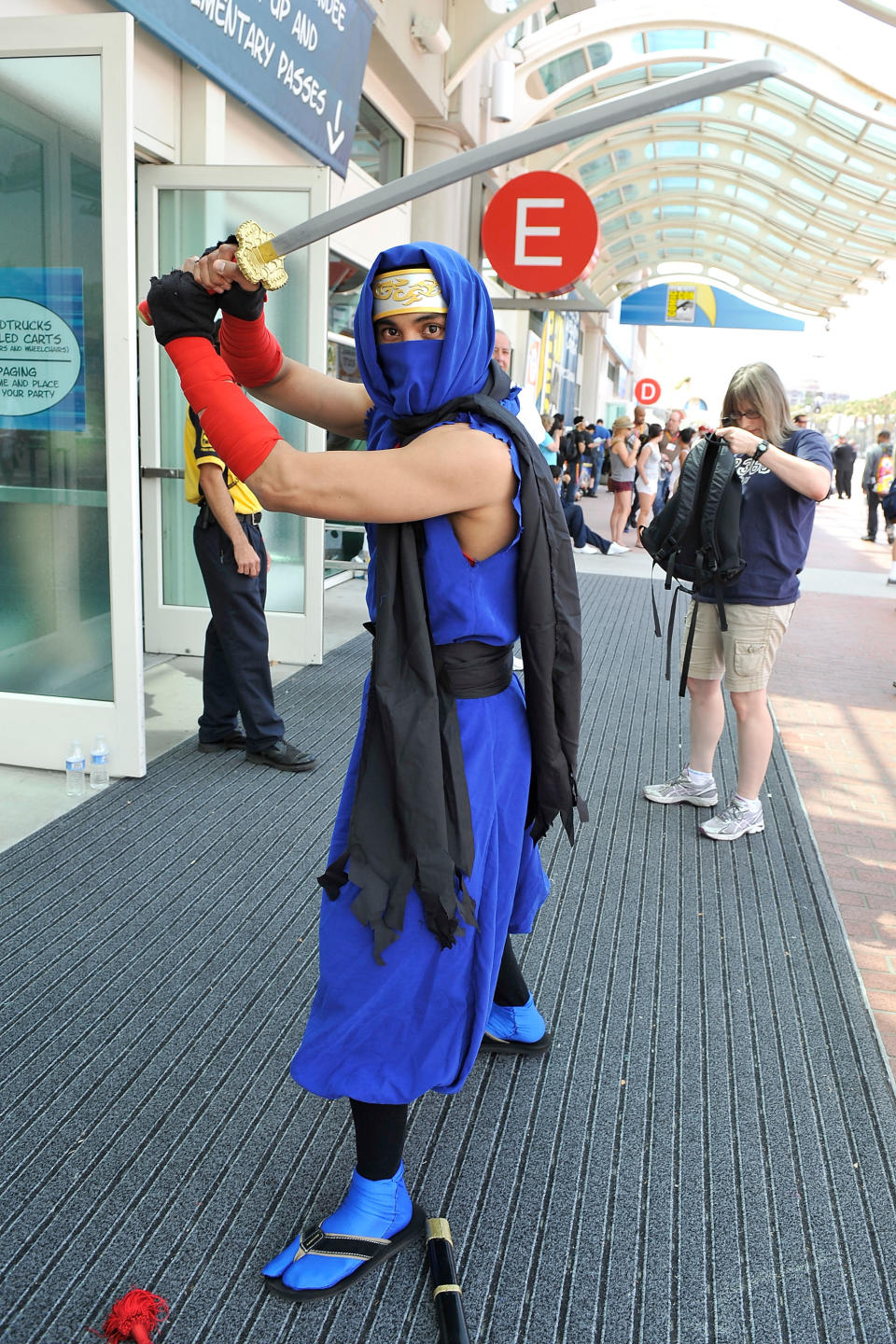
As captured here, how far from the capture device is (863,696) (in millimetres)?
6953

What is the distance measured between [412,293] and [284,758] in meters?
3.22

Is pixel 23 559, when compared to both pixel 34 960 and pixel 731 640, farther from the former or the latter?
pixel 731 640

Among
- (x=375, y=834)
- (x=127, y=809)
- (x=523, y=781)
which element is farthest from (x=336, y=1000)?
(x=127, y=809)

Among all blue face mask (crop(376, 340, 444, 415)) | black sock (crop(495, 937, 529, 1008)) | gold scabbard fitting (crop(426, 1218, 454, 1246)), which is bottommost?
gold scabbard fitting (crop(426, 1218, 454, 1246))

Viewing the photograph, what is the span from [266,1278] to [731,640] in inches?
111

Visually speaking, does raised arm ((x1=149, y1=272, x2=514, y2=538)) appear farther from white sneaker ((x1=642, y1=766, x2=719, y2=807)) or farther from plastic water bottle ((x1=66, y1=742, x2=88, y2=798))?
white sneaker ((x1=642, y1=766, x2=719, y2=807))

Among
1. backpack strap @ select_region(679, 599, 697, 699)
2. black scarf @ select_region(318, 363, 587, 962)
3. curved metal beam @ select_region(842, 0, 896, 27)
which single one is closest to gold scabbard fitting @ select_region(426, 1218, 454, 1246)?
black scarf @ select_region(318, 363, 587, 962)

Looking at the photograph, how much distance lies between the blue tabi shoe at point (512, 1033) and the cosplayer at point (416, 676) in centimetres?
66

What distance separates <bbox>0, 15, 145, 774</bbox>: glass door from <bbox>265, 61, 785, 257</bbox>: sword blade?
8.30ft

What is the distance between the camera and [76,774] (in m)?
4.31

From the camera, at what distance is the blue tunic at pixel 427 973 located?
1.91 metres

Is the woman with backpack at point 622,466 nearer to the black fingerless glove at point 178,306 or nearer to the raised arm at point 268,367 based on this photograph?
the raised arm at point 268,367

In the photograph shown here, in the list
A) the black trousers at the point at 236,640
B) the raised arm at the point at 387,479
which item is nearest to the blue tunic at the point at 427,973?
the raised arm at the point at 387,479

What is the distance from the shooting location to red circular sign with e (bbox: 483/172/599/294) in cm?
750
